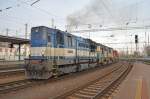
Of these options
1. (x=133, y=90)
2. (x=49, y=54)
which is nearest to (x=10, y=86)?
(x=49, y=54)

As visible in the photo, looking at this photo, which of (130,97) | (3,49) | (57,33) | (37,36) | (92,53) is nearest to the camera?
(130,97)

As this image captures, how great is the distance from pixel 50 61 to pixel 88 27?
70.6 ft

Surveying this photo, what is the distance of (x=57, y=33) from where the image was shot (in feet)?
60.4

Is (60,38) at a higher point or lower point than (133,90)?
higher

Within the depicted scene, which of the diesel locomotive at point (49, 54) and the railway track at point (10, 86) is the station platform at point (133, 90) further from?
the railway track at point (10, 86)

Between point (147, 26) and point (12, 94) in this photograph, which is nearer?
point (12, 94)

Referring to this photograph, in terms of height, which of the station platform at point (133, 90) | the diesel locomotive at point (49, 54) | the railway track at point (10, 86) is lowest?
the station platform at point (133, 90)

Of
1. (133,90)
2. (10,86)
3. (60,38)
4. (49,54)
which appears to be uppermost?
(60,38)

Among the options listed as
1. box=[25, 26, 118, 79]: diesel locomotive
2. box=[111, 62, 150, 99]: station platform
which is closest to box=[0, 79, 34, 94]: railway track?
box=[25, 26, 118, 79]: diesel locomotive

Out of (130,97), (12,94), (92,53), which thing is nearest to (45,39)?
(12,94)

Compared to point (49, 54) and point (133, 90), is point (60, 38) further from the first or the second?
point (133, 90)

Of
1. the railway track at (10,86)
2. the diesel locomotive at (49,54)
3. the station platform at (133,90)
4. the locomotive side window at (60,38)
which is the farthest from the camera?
the locomotive side window at (60,38)

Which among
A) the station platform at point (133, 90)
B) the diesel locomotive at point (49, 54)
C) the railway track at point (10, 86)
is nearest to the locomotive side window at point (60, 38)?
the diesel locomotive at point (49, 54)

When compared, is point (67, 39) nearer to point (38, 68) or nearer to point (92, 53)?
point (38, 68)
